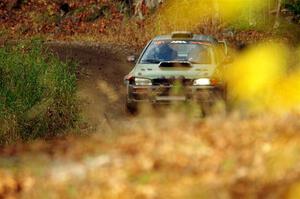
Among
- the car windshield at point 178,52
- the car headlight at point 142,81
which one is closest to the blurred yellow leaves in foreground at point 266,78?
the car windshield at point 178,52

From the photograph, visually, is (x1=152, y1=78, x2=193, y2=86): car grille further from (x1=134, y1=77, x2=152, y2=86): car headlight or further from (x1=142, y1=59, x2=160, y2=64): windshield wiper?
(x1=142, y1=59, x2=160, y2=64): windshield wiper

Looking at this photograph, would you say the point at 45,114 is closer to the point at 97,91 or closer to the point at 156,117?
the point at 156,117

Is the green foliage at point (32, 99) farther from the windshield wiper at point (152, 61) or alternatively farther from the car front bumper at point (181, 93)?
the windshield wiper at point (152, 61)

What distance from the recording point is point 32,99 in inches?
558

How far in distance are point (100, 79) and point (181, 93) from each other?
28.1 ft

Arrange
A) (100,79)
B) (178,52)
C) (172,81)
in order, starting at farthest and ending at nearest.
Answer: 1. (100,79)
2. (178,52)
3. (172,81)

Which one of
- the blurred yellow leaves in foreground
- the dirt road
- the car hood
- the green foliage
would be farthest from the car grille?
the green foliage

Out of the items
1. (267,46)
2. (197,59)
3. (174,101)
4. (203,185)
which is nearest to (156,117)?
(174,101)

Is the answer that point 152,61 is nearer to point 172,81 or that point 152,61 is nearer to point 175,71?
point 175,71

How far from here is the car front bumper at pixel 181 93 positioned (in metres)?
15.6

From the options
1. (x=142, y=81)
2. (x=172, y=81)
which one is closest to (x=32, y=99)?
(x=142, y=81)

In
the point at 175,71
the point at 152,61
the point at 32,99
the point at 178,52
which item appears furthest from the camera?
the point at 178,52

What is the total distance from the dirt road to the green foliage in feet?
2.41

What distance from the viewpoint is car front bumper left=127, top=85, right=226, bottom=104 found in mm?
15633
